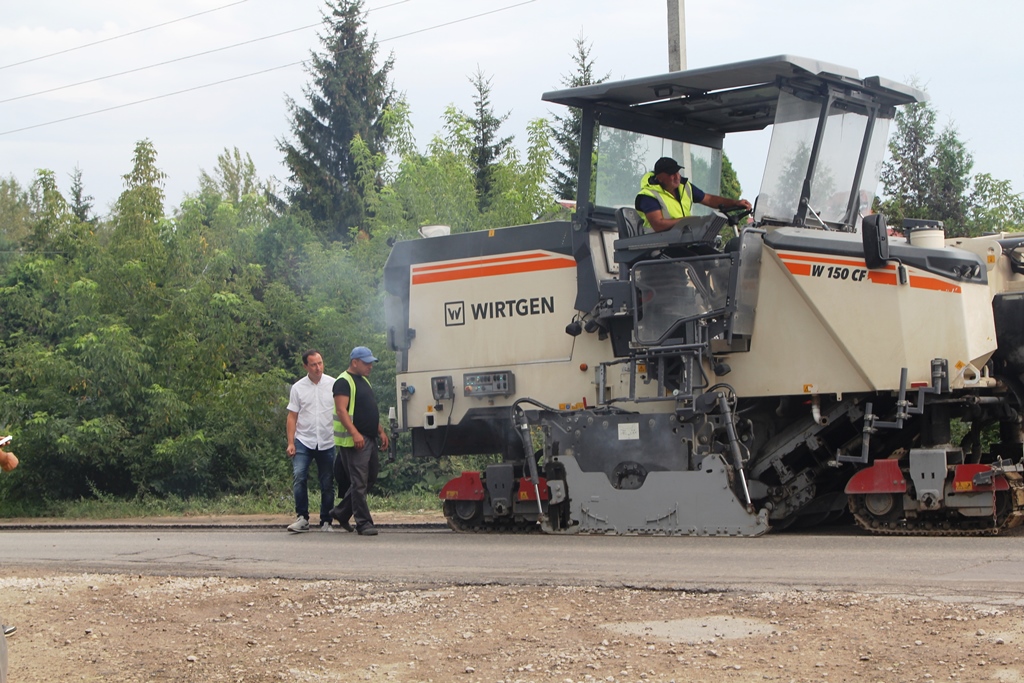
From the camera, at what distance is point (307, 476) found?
12586 millimetres

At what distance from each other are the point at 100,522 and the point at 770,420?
365 inches

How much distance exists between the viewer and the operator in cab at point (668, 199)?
10.7 m

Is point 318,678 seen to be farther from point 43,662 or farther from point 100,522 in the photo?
point 100,522

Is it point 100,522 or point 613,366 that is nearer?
point 613,366

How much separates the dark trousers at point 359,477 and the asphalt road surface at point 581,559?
8.6 inches

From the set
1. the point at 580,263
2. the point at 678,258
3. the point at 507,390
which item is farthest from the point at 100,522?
the point at 678,258

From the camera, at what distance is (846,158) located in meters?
10.6

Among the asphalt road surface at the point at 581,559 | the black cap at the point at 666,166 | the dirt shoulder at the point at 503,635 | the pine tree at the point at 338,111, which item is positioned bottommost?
the dirt shoulder at the point at 503,635

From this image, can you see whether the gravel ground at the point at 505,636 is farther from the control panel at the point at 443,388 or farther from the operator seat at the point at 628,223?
the control panel at the point at 443,388

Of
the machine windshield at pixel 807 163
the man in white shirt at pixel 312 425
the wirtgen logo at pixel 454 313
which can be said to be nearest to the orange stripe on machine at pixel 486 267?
the wirtgen logo at pixel 454 313

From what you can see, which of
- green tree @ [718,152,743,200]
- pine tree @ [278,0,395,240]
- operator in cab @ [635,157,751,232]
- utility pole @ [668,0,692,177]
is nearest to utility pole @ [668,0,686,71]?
utility pole @ [668,0,692,177]

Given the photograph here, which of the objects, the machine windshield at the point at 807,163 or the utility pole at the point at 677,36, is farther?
the utility pole at the point at 677,36

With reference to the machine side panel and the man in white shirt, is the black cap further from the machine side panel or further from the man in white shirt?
the man in white shirt

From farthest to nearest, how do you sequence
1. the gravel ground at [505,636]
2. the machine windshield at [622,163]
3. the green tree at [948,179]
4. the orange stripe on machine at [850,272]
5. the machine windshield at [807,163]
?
the green tree at [948,179] → the machine windshield at [622,163] → the machine windshield at [807,163] → the orange stripe on machine at [850,272] → the gravel ground at [505,636]
